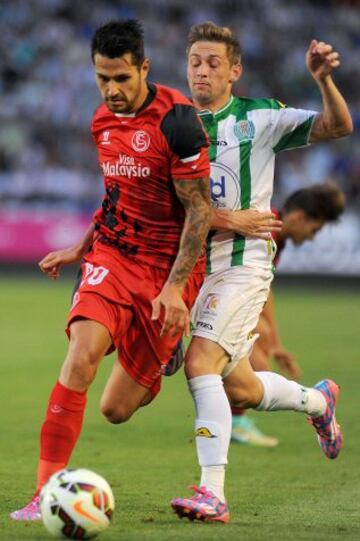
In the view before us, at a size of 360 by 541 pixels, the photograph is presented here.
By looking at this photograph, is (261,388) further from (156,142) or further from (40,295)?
(40,295)

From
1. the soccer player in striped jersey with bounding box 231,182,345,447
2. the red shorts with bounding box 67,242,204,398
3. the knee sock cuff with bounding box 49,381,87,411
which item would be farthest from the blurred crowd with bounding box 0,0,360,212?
the knee sock cuff with bounding box 49,381,87,411

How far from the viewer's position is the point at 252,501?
641cm

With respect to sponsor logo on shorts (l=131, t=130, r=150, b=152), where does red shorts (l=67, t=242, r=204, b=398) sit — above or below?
below

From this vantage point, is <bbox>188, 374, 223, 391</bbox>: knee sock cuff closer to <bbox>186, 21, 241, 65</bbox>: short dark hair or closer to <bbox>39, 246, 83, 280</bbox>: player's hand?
<bbox>39, 246, 83, 280</bbox>: player's hand

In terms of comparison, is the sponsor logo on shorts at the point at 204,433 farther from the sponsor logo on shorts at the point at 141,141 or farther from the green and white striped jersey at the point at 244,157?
the sponsor logo on shorts at the point at 141,141

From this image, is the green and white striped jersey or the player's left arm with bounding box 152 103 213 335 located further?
the green and white striped jersey

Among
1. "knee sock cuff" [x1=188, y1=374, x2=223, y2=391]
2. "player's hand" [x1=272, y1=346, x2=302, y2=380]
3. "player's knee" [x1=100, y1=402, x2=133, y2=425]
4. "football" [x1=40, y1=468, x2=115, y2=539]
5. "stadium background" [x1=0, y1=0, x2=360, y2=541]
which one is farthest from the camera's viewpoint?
"player's hand" [x1=272, y1=346, x2=302, y2=380]

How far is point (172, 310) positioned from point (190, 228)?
1.34 ft

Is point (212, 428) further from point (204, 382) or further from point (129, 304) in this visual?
point (129, 304)

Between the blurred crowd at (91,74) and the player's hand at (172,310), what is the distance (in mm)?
17098

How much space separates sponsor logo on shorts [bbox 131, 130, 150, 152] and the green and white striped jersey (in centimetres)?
71

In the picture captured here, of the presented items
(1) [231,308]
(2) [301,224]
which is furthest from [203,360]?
(2) [301,224]

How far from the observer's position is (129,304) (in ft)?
19.5

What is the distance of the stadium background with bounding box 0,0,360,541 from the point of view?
7629mm
